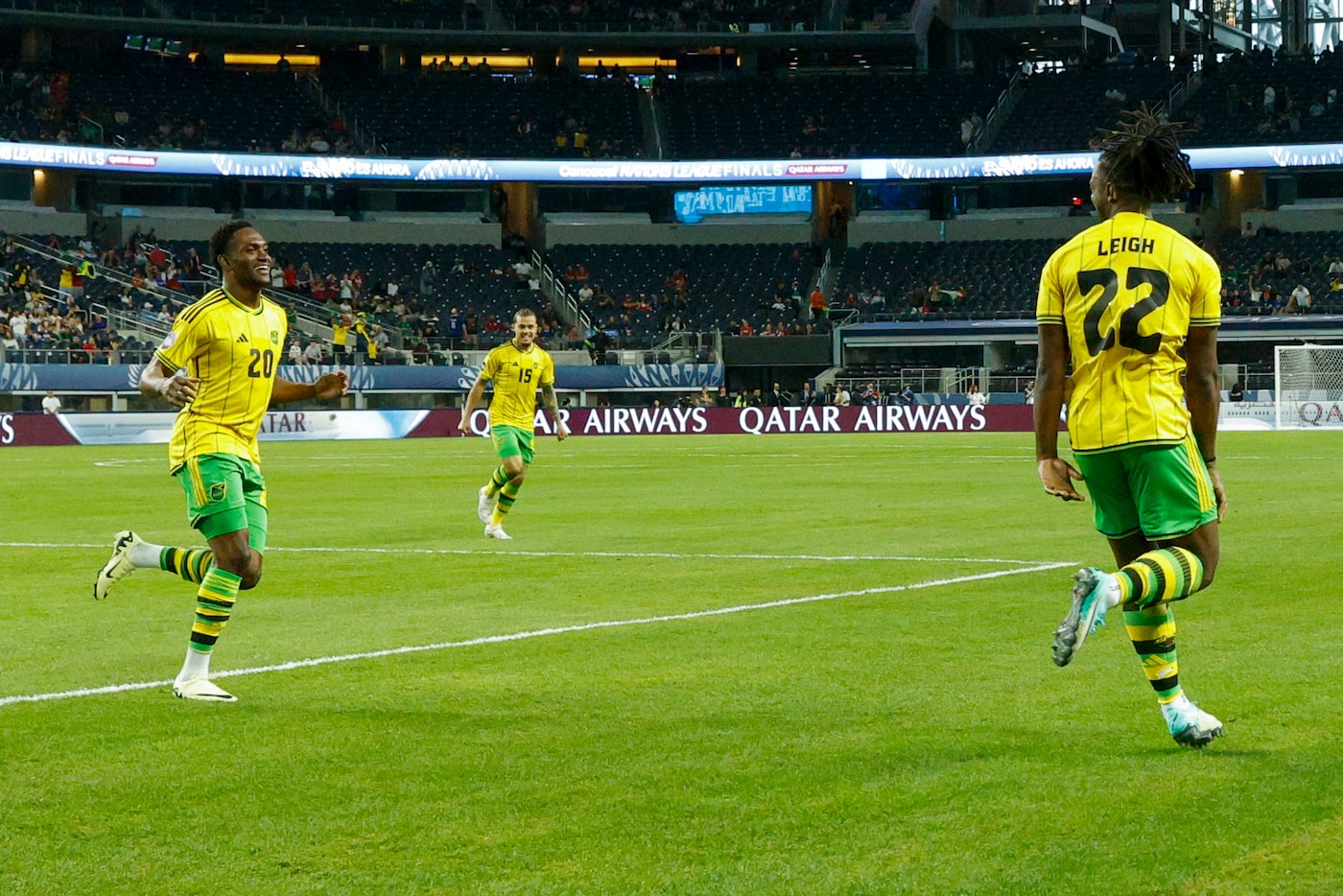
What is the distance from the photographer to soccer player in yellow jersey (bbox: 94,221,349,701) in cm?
866

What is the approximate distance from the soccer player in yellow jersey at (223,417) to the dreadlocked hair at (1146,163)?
3.98 m

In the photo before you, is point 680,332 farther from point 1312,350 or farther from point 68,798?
point 68,798

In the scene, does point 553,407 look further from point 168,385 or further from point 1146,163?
point 1146,163

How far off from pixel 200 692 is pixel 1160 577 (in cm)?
451

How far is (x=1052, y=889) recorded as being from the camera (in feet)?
15.9

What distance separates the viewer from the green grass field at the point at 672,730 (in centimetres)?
521

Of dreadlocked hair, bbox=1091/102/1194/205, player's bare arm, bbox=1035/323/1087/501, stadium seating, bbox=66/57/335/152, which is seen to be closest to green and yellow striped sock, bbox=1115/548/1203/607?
player's bare arm, bbox=1035/323/1087/501

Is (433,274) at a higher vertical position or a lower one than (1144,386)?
higher

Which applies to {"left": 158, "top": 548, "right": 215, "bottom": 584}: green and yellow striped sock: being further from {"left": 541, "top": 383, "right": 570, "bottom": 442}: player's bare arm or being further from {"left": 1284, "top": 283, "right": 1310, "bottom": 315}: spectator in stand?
{"left": 1284, "top": 283, "right": 1310, "bottom": 315}: spectator in stand

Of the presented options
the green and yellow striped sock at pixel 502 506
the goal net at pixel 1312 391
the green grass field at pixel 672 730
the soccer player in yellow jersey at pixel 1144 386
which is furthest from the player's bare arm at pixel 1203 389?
the goal net at pixel 1312 391

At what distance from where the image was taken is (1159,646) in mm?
6781

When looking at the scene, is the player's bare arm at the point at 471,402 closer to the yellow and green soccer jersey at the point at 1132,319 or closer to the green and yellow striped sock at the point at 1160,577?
the yellow and green soccer jersey at the point at 1132,319

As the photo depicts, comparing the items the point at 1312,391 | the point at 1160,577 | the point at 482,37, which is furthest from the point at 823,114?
the point at 1160,577

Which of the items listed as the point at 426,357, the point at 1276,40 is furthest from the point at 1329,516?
the point at 1276,40
